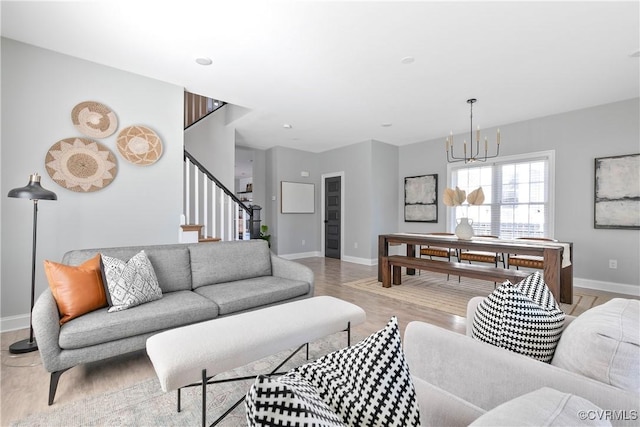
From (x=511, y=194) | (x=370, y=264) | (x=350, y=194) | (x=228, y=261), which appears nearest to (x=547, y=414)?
(x=228, y=261)

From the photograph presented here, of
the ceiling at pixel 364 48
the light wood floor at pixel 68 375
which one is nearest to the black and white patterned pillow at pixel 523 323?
the light wood floor at pixel 68 375

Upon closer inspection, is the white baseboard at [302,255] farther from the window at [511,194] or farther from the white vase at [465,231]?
the white vase at [465,231]

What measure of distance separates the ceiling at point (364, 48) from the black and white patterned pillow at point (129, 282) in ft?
6.14

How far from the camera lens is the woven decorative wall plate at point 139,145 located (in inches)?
126

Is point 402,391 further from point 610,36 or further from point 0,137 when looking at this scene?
point 0,137

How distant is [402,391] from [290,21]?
2561 mm

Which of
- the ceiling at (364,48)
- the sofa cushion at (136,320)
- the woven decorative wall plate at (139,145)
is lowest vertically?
the sofa cushion at (136,320)

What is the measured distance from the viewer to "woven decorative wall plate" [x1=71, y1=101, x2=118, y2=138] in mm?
2949

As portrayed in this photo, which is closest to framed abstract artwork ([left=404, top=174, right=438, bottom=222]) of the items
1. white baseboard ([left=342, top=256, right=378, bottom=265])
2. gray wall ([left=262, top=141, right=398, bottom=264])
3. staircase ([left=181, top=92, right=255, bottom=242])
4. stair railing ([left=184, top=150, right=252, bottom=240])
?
gray wall ([left=262, top=141, right=398, bottom=264])

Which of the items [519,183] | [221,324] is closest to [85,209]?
[221,324]

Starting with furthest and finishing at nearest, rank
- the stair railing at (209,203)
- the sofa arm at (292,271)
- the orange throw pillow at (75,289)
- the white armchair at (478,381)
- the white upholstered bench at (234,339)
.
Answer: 1. the stair railing at (209,203)
2. the sofa arm at (292,271)
3. the orange throw pillow at (75,289)
4. the white upholstered bench at (234,339)
5. the white armchair at (478,381)

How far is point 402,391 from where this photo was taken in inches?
23.9

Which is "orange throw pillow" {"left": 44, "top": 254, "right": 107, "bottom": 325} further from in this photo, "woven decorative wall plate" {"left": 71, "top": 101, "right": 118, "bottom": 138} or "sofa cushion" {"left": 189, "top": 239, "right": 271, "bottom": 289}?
"woven decorative wall plate" {"left": 71, "top": 101, "right": 118, "bottom": 138}

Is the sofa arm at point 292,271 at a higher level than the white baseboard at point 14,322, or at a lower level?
higher
